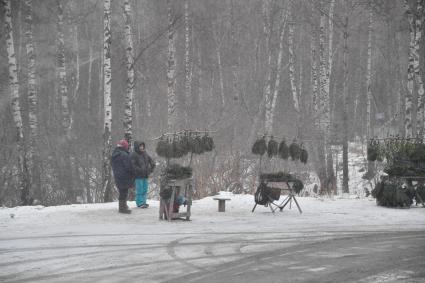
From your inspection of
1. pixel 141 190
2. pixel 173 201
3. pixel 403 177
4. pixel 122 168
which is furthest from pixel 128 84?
pixel 403 177

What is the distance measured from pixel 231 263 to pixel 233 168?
12.4 m

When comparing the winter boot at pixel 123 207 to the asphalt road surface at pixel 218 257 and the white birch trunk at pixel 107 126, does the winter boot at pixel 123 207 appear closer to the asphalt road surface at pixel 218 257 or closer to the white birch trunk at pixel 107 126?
the asphalt road surface at pixel 218 257

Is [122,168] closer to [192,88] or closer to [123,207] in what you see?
[123,207]

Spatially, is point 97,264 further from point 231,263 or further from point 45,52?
point 45,52

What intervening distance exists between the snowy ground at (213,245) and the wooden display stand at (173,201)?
30 cm

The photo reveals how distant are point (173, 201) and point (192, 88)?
86.3 ft

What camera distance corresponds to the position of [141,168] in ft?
50.1

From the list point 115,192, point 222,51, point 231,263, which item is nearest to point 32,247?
point 231,263

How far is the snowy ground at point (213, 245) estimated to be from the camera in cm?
816

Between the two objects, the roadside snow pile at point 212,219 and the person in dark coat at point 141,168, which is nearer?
the roadside snow pile at point 212,219

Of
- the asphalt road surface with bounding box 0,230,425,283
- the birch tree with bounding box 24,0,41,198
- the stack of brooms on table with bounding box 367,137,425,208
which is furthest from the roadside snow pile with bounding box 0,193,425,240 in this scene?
the birch tree with bounding box 24,0,41,198

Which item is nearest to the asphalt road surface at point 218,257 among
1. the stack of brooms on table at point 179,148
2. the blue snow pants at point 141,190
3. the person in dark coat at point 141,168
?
the stack of brooms on table at point 179,148

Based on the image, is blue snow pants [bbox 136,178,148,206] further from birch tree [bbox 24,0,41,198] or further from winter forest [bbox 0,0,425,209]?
birch tree [bbox 24,0,41,198]

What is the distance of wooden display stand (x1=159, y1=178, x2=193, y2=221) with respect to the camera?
44.4 feet
